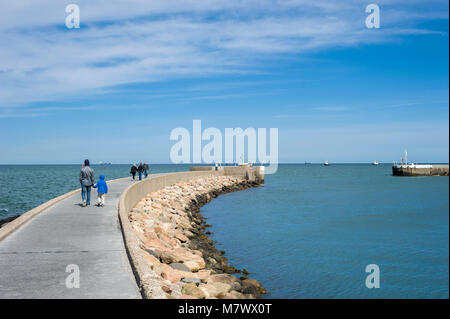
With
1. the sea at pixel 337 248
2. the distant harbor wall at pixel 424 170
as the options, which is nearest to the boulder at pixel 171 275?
the sea at pixel 337 248

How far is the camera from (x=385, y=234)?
19.9 meters

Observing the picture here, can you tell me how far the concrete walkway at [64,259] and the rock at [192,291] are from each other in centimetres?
125

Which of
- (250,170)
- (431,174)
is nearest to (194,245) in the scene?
(250,170)

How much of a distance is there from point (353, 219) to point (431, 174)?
2756 inches

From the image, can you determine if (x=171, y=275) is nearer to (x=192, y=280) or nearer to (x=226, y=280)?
(x=192, y=280)

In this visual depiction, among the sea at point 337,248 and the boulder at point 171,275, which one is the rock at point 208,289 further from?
the sea at point 337,248

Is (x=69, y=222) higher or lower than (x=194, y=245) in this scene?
higher

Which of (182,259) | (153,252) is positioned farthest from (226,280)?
(153,252)

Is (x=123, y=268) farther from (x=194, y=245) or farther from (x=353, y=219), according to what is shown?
(x=353, y=219)

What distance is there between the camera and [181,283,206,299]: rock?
7.27 meters

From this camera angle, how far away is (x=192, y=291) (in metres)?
7.33

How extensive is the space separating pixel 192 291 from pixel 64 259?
232 cm
